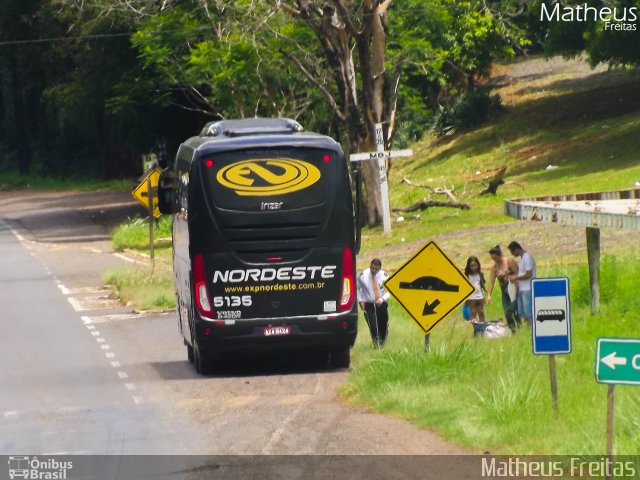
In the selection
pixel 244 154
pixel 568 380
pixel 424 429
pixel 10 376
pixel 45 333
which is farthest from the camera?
pixel 45 333

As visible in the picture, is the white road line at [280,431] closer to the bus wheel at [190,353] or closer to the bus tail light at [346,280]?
the bus tail light at [346,280]

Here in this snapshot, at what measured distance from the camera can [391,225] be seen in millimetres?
41625

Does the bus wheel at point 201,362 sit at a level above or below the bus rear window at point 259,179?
below

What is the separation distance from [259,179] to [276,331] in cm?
217

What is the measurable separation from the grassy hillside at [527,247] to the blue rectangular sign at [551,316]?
758mm

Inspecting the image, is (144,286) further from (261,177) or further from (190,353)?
(261,177)

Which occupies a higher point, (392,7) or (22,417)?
(392,7)

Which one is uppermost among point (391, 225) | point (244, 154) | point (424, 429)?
point (244, 154)

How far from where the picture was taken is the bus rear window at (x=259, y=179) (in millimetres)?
18516

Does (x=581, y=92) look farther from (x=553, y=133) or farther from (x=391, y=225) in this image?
(x=391, y=225)

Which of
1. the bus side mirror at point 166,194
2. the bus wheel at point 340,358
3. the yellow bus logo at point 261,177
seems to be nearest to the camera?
the yellow bus logo at point 261,177

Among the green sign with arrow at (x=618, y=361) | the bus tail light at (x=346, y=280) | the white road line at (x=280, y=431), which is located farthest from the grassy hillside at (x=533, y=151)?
the green sign with arrow at (x=618, y=361)

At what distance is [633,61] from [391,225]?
Answer: 11.7 meters

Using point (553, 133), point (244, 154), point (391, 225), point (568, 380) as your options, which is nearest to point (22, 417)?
point (244, 154)
